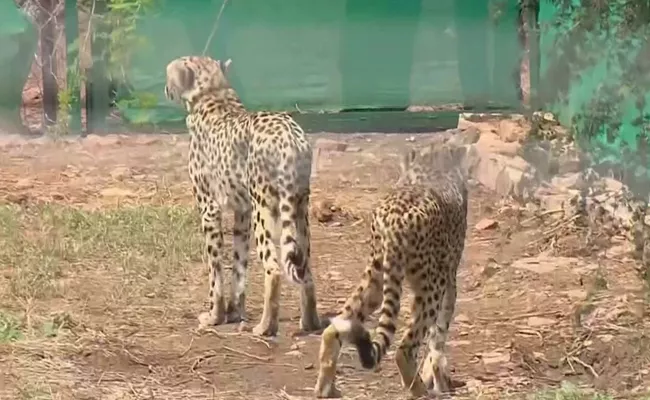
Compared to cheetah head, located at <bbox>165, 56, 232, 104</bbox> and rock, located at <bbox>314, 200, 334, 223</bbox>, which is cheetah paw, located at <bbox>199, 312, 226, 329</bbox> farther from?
cheetah head, located at <bbox>165, 56, 232, 104</bbox>

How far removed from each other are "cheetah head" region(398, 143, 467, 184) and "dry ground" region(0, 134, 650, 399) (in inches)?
1.2

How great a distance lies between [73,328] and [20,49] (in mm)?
551

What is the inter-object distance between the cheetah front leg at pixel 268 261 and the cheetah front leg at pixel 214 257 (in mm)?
86

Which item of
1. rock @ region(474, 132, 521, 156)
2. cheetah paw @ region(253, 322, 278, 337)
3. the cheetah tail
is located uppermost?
rock @ region(474, 132, 521, 156)

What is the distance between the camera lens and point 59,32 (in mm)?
2264

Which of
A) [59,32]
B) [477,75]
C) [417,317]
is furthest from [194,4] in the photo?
[417,317]

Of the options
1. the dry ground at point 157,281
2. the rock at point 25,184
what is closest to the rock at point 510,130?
the dry ground at point 157,281

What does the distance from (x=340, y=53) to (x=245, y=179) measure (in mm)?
307

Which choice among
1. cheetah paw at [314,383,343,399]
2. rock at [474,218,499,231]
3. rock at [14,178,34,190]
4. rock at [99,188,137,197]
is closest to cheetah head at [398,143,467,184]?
rock at [474,218,499,231]

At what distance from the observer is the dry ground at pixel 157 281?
7.47ft

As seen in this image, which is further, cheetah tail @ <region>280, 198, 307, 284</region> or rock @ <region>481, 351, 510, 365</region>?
rock @ <region>481, 351, 510, 365</region>

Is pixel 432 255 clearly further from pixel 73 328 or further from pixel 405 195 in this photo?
pixel 73 328

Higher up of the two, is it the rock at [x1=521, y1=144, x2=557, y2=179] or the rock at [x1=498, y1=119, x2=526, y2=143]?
the rock at [x1=498, y1=119, x2=526, y2=143]

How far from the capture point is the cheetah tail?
227 cm
